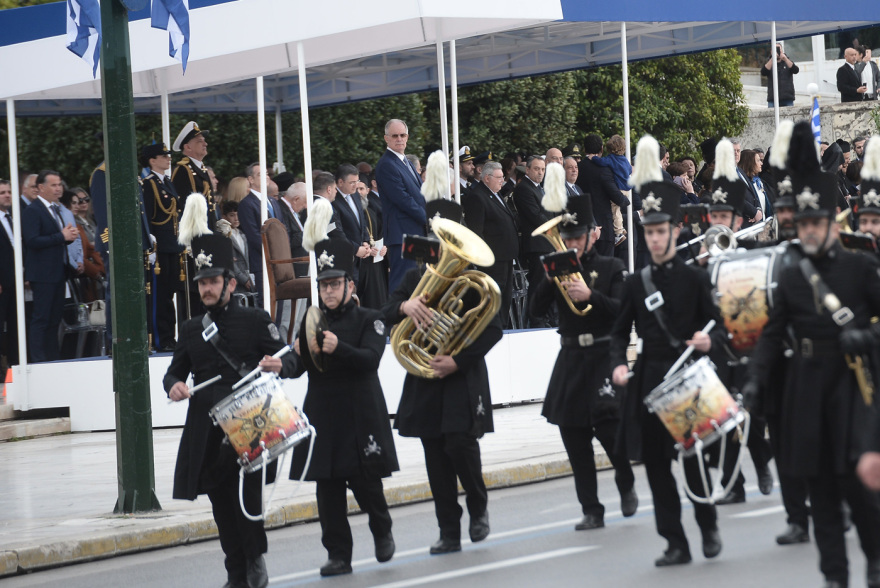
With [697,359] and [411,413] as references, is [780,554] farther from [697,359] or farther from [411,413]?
[411,413]

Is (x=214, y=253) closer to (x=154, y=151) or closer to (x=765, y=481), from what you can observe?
(x=765, y=481)

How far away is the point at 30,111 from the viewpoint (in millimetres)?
19953

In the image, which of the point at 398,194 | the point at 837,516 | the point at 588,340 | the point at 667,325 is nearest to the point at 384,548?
the point at 588,340

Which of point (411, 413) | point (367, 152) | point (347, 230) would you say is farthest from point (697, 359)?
point (367, 152)

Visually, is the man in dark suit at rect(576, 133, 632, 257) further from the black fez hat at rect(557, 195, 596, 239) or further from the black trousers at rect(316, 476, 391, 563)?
the black trousers at rect(316, 476, 391, 563)

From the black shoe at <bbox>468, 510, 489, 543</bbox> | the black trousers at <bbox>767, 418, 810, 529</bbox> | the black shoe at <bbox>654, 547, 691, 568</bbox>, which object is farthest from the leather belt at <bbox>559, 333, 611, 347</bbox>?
the black shoe at <bbox>654, 547, 691, 568</bbox>

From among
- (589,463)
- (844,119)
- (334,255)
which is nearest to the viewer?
(334,255)

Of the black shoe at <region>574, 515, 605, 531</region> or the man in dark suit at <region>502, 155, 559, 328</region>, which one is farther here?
the man in dark suit at <region>502, 155, 559, 328</region>

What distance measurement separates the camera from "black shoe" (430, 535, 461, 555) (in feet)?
31.8

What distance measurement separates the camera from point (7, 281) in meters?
16.8

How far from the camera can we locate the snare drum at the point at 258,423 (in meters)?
8.56

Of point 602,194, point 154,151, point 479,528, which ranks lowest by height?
point 479,528

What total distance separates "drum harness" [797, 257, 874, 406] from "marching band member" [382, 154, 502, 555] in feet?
8.83

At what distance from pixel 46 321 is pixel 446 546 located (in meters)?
8.11
